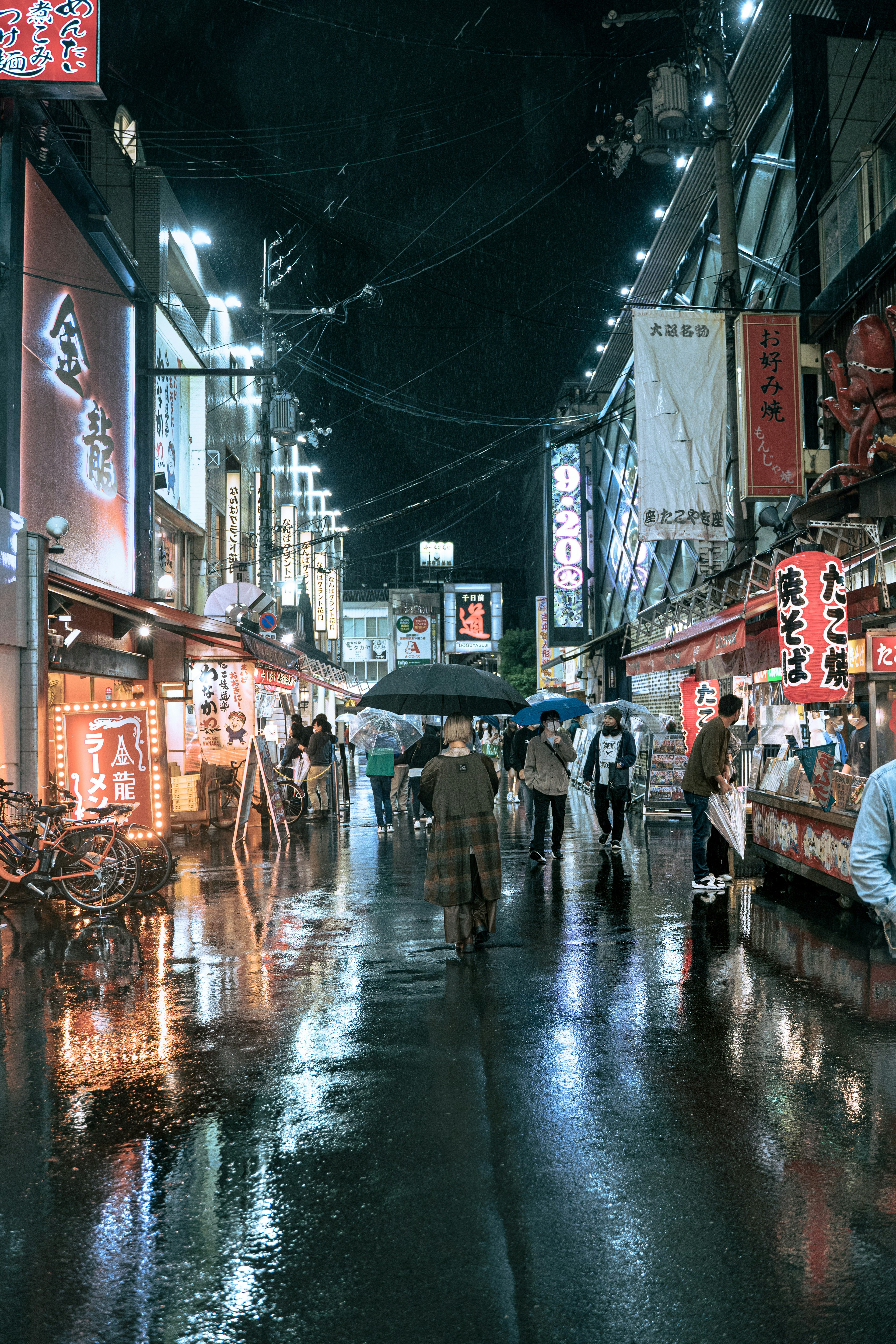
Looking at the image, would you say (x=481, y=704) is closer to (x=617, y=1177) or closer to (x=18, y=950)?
(x=18, y=950)

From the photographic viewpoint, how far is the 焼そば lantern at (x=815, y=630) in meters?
11.5

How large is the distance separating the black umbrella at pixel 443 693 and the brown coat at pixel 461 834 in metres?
2.91

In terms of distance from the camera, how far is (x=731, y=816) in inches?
437

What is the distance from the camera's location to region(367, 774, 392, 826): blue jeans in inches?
687

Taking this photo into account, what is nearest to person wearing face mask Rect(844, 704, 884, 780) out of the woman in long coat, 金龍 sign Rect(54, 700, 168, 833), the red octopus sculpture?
the red octopus sculpture

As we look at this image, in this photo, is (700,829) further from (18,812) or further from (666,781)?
(666,781)

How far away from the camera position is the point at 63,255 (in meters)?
15.9

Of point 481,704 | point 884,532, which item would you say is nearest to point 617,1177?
point 481,704

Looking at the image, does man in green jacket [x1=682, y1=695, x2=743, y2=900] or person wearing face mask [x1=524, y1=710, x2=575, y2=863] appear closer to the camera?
man in green jacket [x1=682, y1=695, x2=743, y2=900]

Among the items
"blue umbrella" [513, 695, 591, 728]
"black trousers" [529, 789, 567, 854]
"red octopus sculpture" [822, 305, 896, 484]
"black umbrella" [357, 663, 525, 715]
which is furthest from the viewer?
"blue umbrella" [513, 695, 591, 728]

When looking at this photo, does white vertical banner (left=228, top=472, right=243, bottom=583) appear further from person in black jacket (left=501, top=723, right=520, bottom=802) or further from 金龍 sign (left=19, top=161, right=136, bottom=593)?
金龍 sign (left=19, top=161, right=136, bottom=593)

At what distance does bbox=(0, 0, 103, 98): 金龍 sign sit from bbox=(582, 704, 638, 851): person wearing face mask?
36.0ft

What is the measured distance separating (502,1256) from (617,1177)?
0.78m

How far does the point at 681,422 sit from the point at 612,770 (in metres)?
5.88
